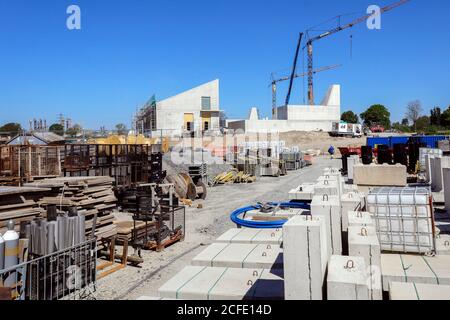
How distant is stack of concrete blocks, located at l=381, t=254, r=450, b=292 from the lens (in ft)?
12.8

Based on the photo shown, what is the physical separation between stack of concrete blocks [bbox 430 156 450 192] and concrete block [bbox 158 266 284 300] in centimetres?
1057

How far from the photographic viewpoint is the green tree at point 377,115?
97.1 m

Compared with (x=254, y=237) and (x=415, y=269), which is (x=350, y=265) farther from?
(x=254, y=237)

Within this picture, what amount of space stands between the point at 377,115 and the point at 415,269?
10140 centimetres

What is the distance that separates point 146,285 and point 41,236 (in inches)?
89.6

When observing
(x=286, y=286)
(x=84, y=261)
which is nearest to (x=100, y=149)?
(x=84, y=261)

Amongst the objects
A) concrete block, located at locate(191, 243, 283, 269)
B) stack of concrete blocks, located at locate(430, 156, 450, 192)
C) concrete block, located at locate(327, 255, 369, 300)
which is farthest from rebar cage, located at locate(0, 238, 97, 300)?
stack of concrete blocks, located at locate(430, 156, 450, 192)

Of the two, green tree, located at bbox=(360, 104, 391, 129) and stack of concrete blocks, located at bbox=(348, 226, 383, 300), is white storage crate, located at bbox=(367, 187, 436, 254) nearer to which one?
stack of concrete blocks, located at bbox=(348, 226, 383, 300)

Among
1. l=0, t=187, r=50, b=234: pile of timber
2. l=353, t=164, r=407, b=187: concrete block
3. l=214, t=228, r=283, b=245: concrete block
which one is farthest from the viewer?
l=353, t=164, r=407, b=187: concrete block

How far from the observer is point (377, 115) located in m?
97.8

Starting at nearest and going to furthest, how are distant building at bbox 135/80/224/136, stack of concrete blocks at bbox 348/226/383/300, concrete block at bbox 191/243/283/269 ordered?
stack of concrete blocks at bbox 348/226/383/300 < concrete block at bbox 191/243/283/269 < distant building at bbox 135/80/224/136

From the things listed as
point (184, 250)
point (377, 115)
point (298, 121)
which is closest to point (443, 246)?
point (184, 250)

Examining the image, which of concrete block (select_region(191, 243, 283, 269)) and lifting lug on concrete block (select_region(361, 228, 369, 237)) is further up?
lifting lug on concrete block (select_region(361, 228, 369, 237))

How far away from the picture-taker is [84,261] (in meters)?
7.70
